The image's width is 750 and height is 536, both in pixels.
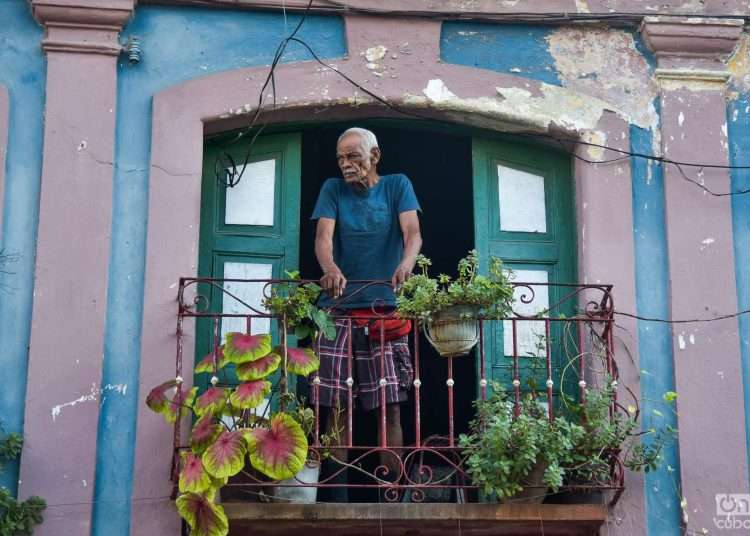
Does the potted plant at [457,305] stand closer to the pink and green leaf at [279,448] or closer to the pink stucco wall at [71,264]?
the pink and green leaf at [279,448]

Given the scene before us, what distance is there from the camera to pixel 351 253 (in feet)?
25.2

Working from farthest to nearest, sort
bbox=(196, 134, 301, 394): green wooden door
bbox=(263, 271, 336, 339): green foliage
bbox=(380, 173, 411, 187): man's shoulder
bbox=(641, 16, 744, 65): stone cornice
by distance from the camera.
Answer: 1. bbox=(641, 16, 744, 65): stone cornice
2. bbox=(380, 173, 411, 187): man's shoulder
3. bbox=(196, 134, 301, 394): green wooden door
4. bbox=(263, 271, 336, 339): green foliage

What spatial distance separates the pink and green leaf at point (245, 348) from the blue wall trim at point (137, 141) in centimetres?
53

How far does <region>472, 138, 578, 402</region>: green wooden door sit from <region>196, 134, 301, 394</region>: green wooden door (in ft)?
3.19

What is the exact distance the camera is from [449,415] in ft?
22.8

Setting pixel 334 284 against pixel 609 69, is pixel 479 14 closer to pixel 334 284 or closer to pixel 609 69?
pixel 609 69

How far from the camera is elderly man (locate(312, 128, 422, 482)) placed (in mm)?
7344

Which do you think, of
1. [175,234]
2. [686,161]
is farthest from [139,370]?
[686,161]

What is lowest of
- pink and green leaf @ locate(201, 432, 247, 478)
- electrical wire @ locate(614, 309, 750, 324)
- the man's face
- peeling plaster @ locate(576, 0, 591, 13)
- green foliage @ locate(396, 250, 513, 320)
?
pink and green leaf @ locate(201, 432, 247, 478)

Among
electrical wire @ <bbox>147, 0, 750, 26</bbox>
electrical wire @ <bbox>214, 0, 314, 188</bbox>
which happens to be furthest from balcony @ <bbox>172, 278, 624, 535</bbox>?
electrical wire @ <bbox>147, 0, 750, 26</bbox>

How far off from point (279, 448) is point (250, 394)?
0.27 m

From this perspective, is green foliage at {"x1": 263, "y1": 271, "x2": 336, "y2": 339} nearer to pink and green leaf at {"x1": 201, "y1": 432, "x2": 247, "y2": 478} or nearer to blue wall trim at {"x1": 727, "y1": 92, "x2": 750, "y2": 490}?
pink and green leaf at {"x1": 201, "y1": 432, "x2": 247, "y2": 478}

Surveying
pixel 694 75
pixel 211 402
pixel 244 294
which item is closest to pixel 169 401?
pixel 211 402

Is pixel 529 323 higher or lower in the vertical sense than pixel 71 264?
lower
